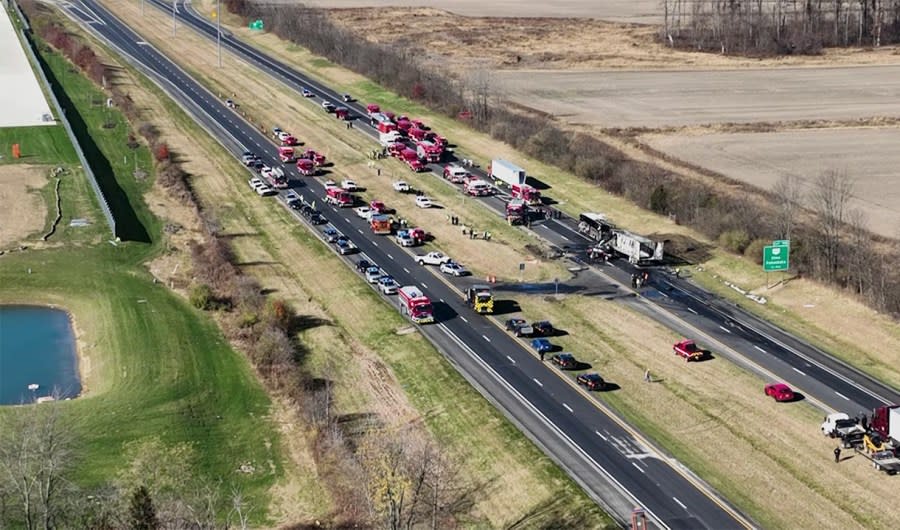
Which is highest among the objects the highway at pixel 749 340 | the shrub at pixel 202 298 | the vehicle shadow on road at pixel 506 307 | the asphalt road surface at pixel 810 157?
the shrub at pixel 202 298

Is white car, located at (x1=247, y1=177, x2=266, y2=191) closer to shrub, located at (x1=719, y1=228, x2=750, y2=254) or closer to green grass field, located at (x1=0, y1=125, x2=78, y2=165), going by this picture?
green grass field, located at (x1=0, y1=125, x2=78, y2=165)

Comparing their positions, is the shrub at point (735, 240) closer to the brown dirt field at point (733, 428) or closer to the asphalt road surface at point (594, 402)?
the asphalt road surface at point (594, 402)

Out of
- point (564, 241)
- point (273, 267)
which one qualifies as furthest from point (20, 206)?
point (564, 241)

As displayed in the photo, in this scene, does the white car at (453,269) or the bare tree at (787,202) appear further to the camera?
the bare tree at (787,202)

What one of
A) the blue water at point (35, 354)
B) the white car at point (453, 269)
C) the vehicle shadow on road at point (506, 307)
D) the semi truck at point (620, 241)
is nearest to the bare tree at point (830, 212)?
the semi truck at point (620, 241)

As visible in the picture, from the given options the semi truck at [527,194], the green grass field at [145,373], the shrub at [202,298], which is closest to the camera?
the green grass field at [145,373]

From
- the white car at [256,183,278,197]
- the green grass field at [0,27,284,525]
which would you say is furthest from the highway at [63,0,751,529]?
the white car at [256,183,278,197]
